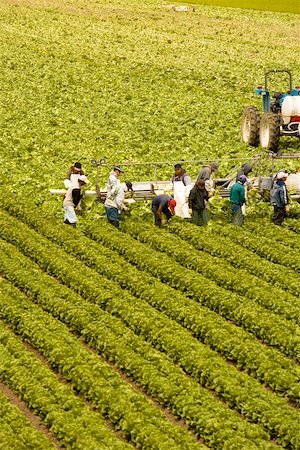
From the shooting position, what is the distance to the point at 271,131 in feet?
107

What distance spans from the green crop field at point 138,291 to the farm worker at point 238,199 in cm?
35

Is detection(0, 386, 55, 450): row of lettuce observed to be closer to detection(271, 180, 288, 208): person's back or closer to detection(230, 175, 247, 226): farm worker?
detection(230, 175, 247, 226): farm worker

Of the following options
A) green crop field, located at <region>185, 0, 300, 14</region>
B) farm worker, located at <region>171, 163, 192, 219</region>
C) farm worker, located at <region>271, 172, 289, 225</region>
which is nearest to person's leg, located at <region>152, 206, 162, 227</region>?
farm worker, located at <region>171, 163, 192, 219</region>

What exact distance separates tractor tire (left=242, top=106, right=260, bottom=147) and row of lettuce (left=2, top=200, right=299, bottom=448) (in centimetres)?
924

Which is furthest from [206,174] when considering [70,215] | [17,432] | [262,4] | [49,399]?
[262,4]

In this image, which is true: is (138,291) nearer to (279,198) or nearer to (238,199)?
(238,199)

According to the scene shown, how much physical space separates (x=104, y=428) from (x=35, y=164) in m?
17.3

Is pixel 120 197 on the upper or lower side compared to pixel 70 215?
upper

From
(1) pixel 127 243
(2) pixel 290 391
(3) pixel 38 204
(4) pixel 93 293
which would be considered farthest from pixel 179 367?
(3) pixel 38 204

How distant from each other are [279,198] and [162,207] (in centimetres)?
311

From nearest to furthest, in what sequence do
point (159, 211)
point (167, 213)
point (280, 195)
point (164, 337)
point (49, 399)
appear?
point (49, 399) → point (164, 337) → point (280, 195) → point (159, 211) → point (167, 213)

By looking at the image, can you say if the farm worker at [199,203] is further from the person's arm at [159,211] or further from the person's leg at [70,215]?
the person's leg at [70,215]

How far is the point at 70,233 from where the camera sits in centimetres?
2656

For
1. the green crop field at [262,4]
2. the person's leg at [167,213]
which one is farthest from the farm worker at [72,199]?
the green crop field at [262,4]
